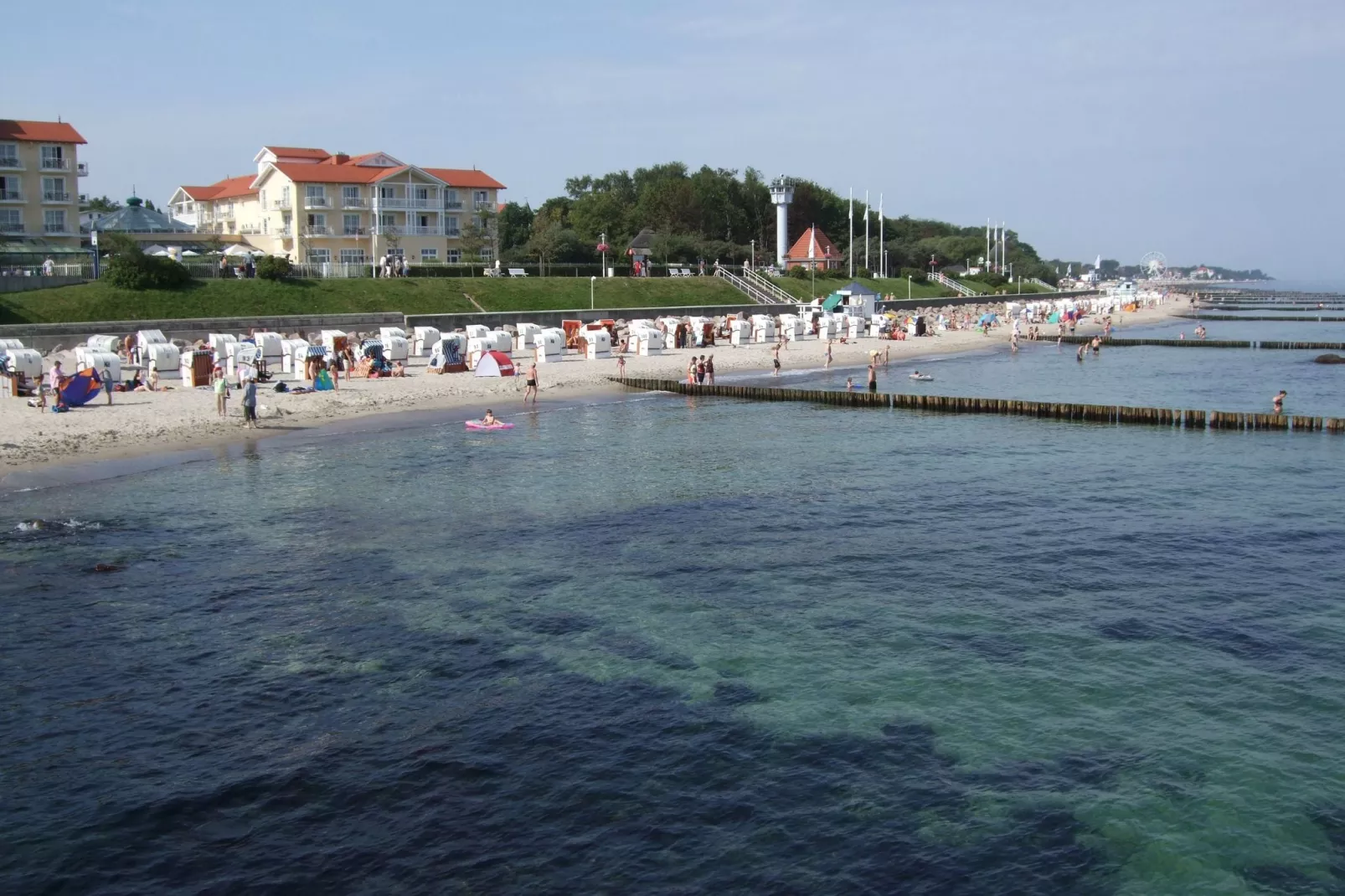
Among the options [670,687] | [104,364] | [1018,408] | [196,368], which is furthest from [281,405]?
[670,687]

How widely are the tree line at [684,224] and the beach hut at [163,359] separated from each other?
43.8 m

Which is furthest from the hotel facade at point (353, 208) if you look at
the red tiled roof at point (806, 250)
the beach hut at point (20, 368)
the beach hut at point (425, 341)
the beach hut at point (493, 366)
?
the beach hut at point (20, 368)

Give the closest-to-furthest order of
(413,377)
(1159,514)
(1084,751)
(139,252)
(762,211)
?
(1084,751), (1159,514), (413,377), (139,252), (762,211)

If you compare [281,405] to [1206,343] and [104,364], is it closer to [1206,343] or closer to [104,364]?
[104,364]

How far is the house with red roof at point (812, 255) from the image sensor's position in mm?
113250

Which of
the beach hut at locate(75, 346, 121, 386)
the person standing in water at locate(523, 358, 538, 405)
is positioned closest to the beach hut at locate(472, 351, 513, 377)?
the person standing in water at locate(523, 358, 538, 405)

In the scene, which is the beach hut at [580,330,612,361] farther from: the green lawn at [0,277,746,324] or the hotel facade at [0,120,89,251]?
the hotel facade at [0,120,89,251]

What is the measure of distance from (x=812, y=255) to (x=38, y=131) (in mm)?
68828

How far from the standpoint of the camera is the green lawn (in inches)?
2170

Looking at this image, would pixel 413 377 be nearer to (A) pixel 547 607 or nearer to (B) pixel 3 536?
(B) pixel 3 536

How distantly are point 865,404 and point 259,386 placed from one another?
75.6ft

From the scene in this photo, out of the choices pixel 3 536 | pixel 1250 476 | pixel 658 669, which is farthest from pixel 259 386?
pixel 1250 476

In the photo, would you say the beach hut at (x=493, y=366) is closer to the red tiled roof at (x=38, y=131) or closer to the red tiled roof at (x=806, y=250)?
the red tiled roof at (x=38, y=131)

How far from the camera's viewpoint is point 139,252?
2324 inches
